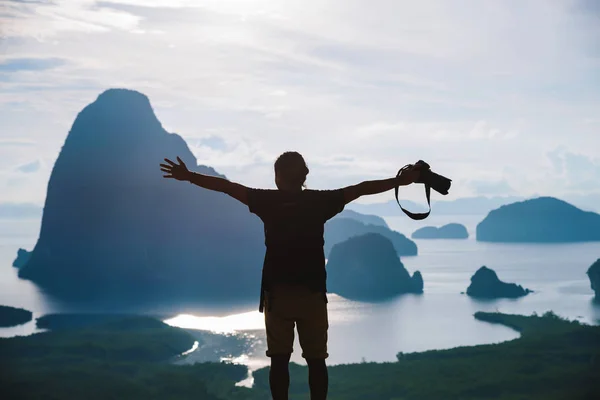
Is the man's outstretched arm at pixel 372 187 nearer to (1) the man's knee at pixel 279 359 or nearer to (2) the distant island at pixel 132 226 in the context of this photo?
(1) the man's knee at pixel 279 359

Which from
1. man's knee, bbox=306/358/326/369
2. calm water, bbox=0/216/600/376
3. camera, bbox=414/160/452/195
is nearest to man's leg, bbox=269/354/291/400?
man's knee, bbox=306/358/326/369

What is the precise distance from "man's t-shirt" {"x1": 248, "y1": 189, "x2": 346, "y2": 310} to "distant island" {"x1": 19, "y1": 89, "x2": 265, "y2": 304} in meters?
153

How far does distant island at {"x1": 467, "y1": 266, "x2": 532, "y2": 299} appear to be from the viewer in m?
127

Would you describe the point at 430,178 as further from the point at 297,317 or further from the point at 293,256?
the point at 297,317

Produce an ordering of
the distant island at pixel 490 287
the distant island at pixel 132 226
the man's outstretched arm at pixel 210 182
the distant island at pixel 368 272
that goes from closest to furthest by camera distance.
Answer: the man's outstretched arm at pixel 210 182 < the distant island at pixel 490 287 < the distant island at pixel 368 272 < the distant island at pixel 132 226

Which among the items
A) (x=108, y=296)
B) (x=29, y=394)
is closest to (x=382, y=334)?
(x=29, y=394)

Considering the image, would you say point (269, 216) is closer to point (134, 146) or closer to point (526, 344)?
point (526, 344)

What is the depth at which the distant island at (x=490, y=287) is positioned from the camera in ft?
417

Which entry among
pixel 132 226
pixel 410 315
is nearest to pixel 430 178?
pixel 410 315

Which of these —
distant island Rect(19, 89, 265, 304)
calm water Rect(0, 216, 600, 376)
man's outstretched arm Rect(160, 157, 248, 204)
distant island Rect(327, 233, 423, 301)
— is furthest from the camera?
distant island Rect(19, 89, 265, 304)

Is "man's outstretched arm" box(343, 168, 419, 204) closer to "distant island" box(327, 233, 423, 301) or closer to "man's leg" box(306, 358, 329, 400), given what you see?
"man's leg" box(306, 358, 329, 400)

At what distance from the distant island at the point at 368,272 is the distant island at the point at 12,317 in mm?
58887

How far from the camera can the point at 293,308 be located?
498cm

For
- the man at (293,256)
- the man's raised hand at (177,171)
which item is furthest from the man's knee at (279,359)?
the man's raised hand at (177,171)
